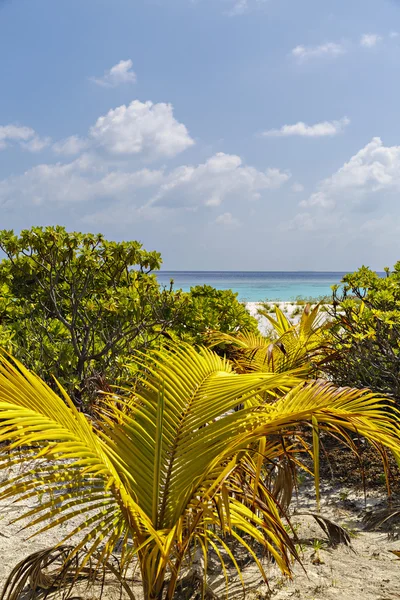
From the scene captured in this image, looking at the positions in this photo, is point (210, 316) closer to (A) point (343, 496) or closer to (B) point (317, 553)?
(A) point (343, 496)

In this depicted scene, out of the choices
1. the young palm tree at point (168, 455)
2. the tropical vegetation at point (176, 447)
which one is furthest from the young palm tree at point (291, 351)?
the young palm tree at point (168, 455)

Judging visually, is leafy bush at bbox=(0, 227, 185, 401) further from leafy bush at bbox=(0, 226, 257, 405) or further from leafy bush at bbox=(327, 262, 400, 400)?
leafy bush at bbox=(327, 262, 400, 400)

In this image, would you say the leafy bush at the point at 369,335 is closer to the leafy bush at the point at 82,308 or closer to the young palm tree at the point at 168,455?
the leafy bush at the point at 82,308

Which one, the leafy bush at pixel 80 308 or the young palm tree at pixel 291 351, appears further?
the leafy bush at pixel 80 308

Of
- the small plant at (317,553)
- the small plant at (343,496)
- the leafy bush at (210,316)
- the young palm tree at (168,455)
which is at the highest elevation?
the leafy bush at (210,316)

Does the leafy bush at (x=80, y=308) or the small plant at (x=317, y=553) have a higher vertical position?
the leafy bush at (x=80, y=308)

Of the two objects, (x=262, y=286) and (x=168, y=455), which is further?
(x=262, y=286)

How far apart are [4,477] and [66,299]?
2725mm

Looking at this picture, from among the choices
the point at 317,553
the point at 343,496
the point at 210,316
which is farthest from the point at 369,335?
the point at 210,316

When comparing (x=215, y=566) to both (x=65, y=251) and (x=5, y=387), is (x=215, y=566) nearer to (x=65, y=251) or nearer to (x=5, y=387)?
(x=5, y=387)


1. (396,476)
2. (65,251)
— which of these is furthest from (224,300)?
(396,476)

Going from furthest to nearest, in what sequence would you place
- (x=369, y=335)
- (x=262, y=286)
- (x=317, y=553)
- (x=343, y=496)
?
(x=262, y=286)
(x=369, y=335)
(x=343, y=496)
(x=317, y=553)

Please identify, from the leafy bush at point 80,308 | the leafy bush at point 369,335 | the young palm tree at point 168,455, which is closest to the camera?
the young palm tree at point 168,455

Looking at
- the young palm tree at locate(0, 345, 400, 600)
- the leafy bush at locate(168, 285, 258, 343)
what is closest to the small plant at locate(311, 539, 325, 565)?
the young palm tree at locate(0, 345, 400, 600)
